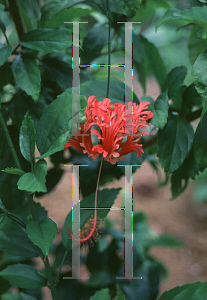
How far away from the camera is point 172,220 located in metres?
1.46

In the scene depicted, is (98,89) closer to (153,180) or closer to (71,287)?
(71,287)

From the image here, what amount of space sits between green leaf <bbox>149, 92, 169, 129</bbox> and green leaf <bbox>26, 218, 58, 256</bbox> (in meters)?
0.16

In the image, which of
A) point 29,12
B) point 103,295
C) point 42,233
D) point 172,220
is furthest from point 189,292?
Result: point 172,220

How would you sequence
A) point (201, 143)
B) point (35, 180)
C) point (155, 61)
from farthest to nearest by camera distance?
point (155, 61) < point (201, 143) < point (35, 180)

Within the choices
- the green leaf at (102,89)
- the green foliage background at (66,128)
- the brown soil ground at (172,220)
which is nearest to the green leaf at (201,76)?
the green foliage background at (66,128)

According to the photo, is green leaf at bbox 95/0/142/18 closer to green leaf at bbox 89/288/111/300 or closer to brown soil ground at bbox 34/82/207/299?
green leaf at bbox 89/288/111/300

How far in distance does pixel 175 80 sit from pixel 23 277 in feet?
1.02

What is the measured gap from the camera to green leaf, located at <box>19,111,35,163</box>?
27cm

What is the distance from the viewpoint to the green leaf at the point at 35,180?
223 mm

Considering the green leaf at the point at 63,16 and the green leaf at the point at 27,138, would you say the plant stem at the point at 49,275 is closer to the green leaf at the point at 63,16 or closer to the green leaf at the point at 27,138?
the green leaf at the point at 27,138

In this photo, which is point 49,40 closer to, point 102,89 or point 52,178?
point 102,89

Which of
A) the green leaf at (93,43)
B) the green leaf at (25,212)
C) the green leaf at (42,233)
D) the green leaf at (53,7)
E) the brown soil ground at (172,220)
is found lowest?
the brown soil ground at (172,220)

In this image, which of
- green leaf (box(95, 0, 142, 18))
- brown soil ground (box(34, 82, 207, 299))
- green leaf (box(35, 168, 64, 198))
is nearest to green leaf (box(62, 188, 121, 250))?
green leaf (box(35, 168, 64, 198))

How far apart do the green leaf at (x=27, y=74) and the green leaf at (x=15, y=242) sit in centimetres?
16
